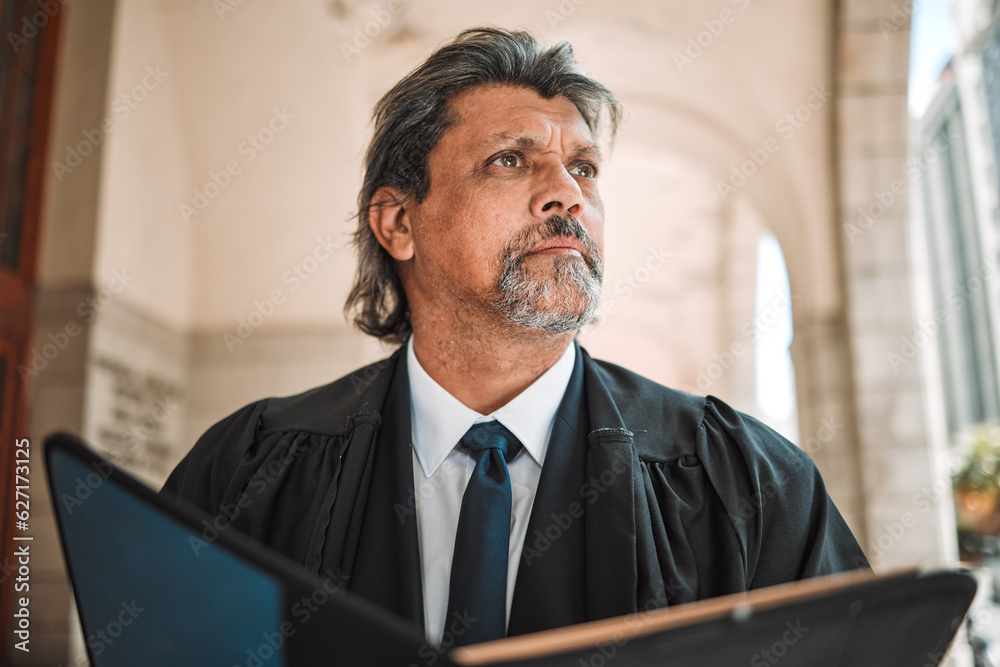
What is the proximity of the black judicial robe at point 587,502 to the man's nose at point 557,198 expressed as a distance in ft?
1.30

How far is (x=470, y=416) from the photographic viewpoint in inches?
69.6

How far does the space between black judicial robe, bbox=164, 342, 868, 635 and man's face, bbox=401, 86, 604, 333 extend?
9.0 inches

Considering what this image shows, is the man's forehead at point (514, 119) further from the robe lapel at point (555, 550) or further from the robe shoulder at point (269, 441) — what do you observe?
the robe lapel at point (555, 550)

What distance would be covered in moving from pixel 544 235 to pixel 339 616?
1242mm

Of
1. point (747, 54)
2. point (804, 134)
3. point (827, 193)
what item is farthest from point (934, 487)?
point (747, 54)

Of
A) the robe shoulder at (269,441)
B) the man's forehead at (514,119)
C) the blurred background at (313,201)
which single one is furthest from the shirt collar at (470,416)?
the blurred background at (313,201)

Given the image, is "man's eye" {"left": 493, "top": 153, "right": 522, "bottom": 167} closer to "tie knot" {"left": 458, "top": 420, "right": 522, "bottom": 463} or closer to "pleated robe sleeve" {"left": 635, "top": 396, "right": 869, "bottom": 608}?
"tie knot" {"left": 458, "top": 420, "right": 522, "bottom": 463}

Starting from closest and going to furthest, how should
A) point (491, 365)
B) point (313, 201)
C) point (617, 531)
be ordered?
1. point (617, 531)
2. point (491, 365)
3. point (313, 201)

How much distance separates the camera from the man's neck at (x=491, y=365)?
1877 mm

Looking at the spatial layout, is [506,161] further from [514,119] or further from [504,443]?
[504,443]

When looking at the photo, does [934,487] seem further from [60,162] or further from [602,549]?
[60,162]

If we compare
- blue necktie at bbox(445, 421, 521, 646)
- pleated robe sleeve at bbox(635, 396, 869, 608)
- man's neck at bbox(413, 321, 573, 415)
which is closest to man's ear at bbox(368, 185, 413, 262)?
man's neck at bbox(413, 321, 573, 415)

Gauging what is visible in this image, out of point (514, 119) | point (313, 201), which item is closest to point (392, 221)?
point (514, 119)

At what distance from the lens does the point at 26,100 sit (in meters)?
4.91
